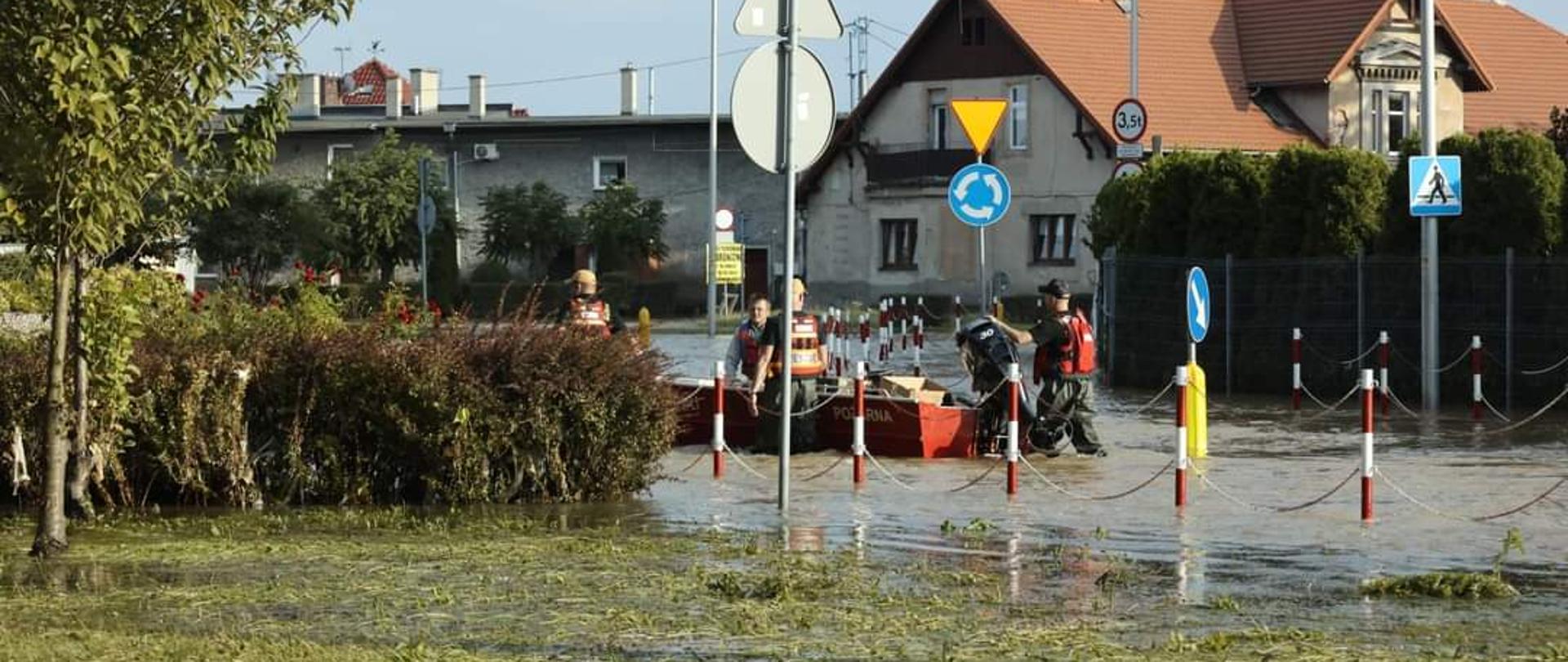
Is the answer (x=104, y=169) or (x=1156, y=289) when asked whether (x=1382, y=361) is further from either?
(x=104, y=169)

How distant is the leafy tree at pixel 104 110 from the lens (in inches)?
482

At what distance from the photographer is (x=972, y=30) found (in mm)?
61938

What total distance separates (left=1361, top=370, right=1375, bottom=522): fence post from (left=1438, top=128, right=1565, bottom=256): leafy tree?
47.3 feet

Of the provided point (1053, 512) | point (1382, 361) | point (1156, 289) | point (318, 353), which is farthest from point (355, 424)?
point (1156, 289)

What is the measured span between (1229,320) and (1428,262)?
3.66 metres

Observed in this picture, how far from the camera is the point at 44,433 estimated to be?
13117 mm

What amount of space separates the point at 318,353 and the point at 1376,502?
699 centimetres

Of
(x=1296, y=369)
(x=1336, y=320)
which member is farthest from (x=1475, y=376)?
(x=1336, y=320)

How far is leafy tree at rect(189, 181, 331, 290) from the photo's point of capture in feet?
205

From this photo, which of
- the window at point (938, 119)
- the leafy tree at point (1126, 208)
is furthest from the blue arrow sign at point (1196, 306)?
the window at point (938, 119)

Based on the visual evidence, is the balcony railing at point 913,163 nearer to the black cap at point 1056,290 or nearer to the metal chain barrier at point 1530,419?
the metal chain barrier at point 1530,419

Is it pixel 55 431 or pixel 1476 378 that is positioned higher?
pixel 55 431

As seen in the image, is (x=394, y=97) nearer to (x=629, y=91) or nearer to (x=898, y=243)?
(x=629, y=91)

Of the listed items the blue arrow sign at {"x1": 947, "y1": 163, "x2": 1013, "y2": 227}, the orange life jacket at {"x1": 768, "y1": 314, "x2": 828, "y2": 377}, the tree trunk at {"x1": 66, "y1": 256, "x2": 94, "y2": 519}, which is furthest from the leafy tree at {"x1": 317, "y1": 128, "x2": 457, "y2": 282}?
the tree trunk at {"x1": 66, "y1": 256, "x2": 94, "y2": 519}
